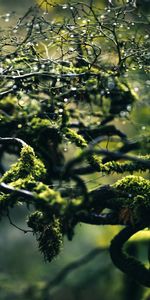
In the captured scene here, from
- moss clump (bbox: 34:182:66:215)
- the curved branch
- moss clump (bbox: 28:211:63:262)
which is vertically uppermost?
moss clump (bbox: 34:182:66:215)

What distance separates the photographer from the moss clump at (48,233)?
17.2ft

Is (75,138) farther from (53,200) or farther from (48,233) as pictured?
(53,200)

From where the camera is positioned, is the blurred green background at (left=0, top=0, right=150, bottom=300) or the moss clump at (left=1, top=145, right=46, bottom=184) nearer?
the moss clump at (left=1, top=145, right=46, bottom=184)

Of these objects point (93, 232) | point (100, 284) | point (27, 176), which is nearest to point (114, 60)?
point (27, 176)

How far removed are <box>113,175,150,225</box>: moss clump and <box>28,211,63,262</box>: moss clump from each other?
0.69m

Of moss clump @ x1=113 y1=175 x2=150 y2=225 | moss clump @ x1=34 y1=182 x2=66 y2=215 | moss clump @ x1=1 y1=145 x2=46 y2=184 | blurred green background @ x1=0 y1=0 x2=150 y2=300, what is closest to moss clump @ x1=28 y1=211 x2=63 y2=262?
moss clump @ x1=1 y1=145 x2=46 y2=184

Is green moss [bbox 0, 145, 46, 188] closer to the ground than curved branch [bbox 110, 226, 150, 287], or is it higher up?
higher up

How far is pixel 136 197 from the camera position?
17.1 ft

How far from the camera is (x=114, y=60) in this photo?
27.3ft

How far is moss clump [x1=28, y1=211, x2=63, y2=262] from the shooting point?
5.25 meters

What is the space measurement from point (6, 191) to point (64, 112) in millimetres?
1260

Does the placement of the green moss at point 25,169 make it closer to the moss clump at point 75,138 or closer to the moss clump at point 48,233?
the moss clump at point 48,233

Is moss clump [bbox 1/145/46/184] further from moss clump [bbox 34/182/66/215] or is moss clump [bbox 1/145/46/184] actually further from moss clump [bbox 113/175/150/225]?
moss clump [bbox 34/182/66/215]

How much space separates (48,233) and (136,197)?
0.90 meters
